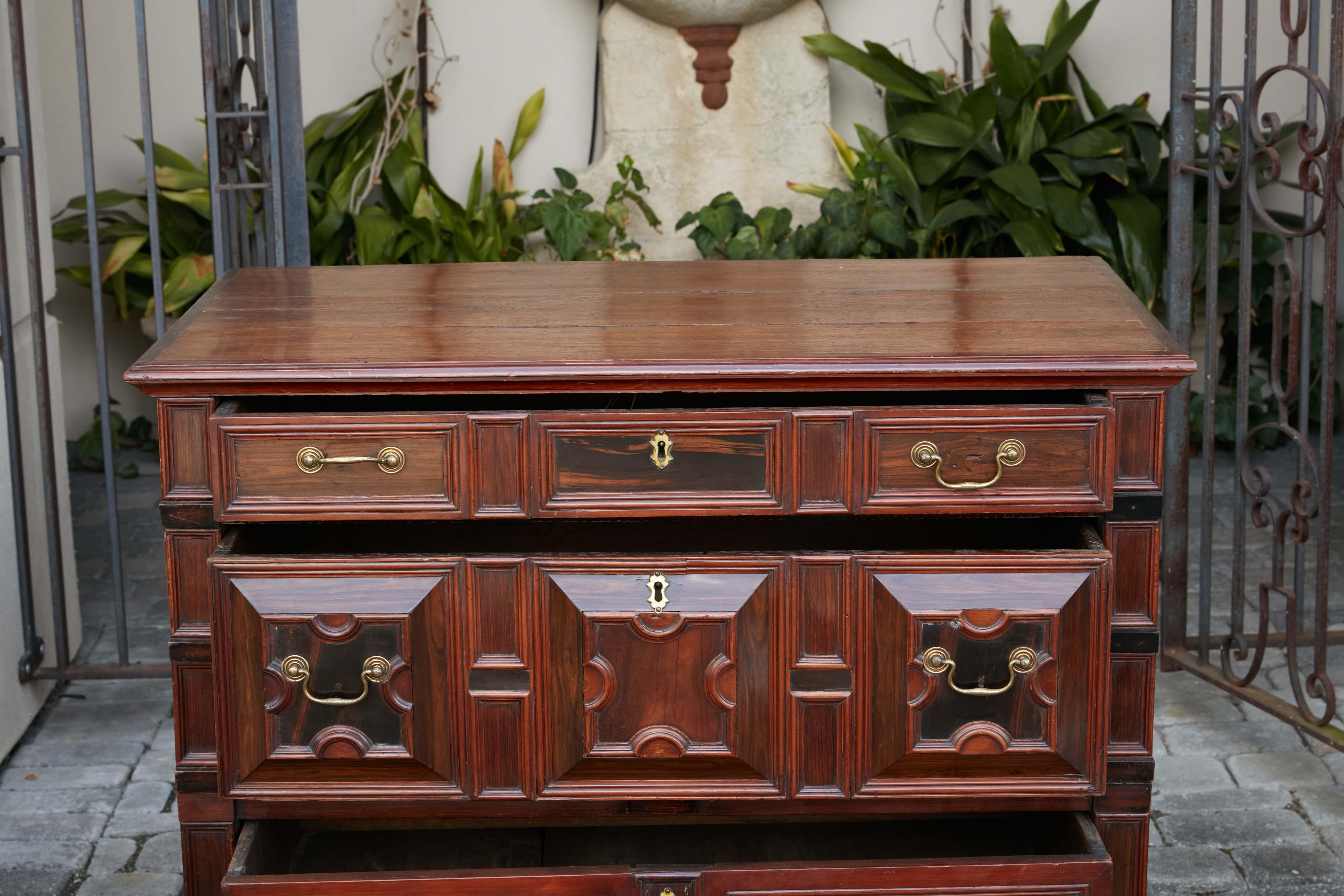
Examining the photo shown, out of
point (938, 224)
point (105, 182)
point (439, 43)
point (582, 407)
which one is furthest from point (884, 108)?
point (582, 407)

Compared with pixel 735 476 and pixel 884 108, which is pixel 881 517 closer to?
pixel 735 476

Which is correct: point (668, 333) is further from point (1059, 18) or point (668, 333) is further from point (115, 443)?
point (115, 443)

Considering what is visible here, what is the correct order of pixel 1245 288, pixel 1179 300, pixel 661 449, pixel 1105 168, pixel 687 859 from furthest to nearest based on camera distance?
pixel 1105 168 < pixel 1179 300 < pixel 1245 288 < pixel 687 859 < pixel 661 449

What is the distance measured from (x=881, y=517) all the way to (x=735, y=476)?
40 centimetres

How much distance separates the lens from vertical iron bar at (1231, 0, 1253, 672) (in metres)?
2.51

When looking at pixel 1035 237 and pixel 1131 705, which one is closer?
pixel 1131 705

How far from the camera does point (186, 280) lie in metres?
4.09

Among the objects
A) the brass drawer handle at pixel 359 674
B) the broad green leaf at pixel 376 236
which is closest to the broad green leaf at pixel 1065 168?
the broad green leaf at pixel 376 236

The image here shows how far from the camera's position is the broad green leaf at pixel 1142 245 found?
3914mm

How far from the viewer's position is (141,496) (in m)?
4.19

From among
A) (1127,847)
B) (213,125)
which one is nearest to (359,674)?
(1127,847)

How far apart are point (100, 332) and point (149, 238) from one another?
1.60 metres

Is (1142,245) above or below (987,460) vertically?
above

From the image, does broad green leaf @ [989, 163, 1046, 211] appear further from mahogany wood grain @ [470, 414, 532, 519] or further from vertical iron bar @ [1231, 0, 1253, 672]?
mahogany wood grain @ [470, 414, 532, 519]
